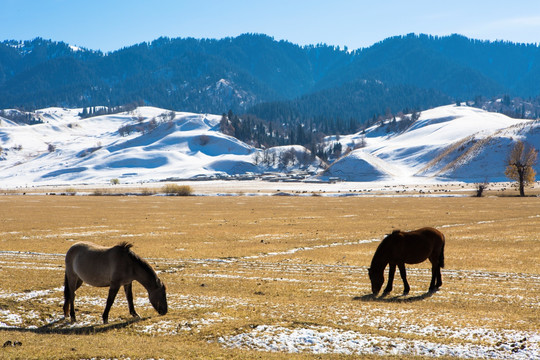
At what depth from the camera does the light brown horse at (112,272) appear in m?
15.9

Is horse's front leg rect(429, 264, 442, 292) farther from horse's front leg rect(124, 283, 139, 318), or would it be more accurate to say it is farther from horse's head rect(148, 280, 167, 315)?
horse's front leg rect(124, 283, 139, 318)

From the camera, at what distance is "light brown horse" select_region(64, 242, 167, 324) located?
1586 centimetres

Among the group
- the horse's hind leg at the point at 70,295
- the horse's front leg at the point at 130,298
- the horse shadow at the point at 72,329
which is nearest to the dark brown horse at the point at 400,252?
the horse's front leg at the point at 130,298

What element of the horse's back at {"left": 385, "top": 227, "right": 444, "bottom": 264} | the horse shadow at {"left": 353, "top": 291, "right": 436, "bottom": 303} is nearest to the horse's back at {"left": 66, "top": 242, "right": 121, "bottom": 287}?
the horse shadow at {"left": 353, "top": 291, "right": 436, "bottom": 303}

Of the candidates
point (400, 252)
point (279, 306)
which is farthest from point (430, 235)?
point (279, 306)

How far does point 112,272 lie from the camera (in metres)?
15.8

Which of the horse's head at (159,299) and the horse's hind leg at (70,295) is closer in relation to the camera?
the horse's head at (159,299)

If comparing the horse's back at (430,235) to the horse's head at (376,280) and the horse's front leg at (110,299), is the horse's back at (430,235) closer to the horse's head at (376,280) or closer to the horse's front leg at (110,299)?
the horse's head at (376,280)

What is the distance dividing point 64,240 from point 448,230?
36.7 meters

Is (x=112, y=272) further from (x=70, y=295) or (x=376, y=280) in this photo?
(x=376, y=280)

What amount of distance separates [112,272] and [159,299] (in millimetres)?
1763

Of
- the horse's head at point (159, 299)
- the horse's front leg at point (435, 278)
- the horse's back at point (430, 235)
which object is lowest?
the horse's front leg at point (435, 278)

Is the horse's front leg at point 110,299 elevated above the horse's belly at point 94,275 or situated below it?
below

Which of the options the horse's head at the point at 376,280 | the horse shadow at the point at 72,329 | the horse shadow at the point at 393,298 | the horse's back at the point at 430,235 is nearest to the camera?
the horse shadow at the point at 72,329
